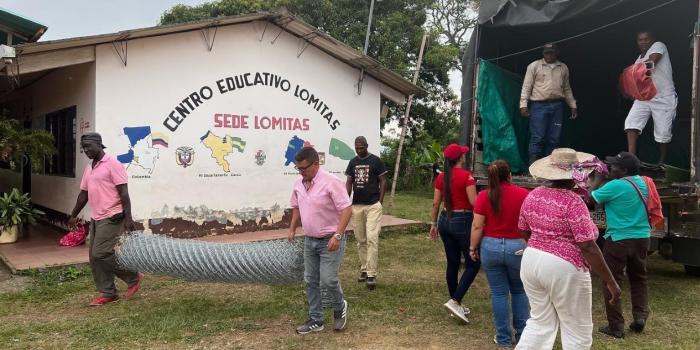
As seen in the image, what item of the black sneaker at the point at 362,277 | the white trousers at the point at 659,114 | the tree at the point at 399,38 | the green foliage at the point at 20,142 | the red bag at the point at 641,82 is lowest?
the black sneaker at the point at 362,277

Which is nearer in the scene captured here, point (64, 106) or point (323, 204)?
point (323, 204)

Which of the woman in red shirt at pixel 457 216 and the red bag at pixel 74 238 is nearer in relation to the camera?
the woman in red shirt at pixel 457 216

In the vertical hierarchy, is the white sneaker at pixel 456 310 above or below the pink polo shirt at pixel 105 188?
below

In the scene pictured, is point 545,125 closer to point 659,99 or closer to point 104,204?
point 659,99

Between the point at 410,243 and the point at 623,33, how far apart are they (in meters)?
4.37

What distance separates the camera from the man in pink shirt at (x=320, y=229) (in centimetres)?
411

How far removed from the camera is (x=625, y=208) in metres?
4.19

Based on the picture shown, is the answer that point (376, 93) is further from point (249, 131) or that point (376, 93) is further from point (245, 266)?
point (245, 266)

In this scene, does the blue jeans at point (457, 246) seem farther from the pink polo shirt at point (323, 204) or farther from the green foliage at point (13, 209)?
the green foliage at point (13, 209)

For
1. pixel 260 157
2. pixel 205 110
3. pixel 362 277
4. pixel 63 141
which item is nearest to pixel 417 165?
pixel 260 157

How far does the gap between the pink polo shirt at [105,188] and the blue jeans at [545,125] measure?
4831 millimetres

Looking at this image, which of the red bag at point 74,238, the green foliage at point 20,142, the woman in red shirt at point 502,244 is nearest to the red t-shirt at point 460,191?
the woman in red shirt at point 502,244

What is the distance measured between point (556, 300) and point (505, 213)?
Answer: 0.86m

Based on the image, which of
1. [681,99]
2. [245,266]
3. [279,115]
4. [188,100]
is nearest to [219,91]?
[188,100]
